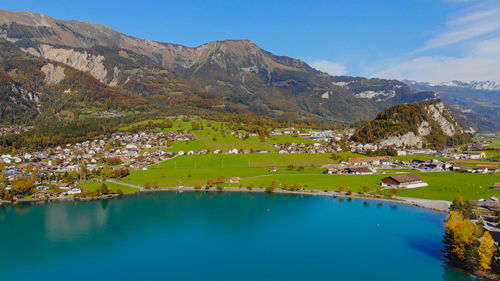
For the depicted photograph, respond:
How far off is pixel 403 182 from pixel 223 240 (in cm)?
3200

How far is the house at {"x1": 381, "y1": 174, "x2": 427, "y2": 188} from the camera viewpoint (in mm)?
51219

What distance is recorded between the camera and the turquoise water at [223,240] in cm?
2636

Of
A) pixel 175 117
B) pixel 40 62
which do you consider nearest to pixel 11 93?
pixel 40 62

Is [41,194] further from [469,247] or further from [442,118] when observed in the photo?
[442,118]

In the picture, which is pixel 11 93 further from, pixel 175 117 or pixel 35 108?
pixel 175 117

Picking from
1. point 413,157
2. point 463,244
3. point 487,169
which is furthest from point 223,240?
point 413,157

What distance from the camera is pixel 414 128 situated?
3917 inches

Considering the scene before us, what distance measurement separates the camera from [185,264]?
27828 millimetres

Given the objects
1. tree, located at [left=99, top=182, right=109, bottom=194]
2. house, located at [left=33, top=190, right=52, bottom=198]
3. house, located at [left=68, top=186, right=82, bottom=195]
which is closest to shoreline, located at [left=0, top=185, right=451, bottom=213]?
tree, located at [left=99, top=182, right=109, bottom=194]

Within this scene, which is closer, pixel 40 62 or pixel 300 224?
pixel 300 224

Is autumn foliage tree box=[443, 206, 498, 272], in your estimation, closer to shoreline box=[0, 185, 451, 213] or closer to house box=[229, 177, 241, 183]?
shoreline box=[0, 185, 451, 213]

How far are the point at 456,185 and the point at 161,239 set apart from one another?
140 ft

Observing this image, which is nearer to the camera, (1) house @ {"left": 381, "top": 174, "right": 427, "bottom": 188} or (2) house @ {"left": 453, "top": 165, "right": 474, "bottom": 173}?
(1) house @ {"left": 381, "top": 174, "right": 427, "bottom": 188}

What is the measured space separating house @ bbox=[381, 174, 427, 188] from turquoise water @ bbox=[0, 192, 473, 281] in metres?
8.52
